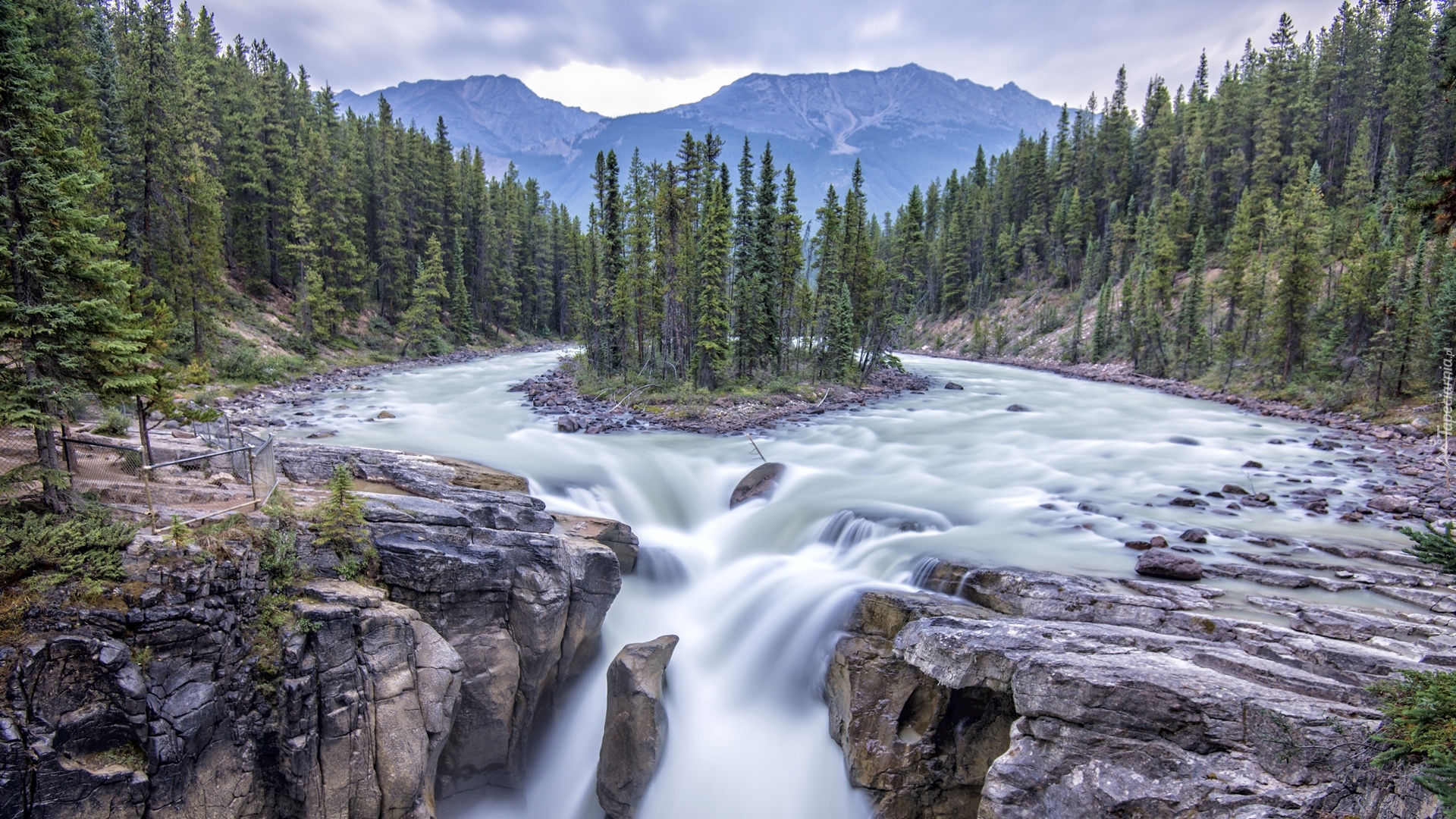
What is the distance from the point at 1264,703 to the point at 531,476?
1678cm

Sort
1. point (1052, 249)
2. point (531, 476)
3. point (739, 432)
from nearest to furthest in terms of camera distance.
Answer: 1. point (531, 476)
2. point (739, 432)
3. point (1052, 249)

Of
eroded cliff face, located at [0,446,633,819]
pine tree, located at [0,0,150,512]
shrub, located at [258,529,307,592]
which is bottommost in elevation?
eroded cliff face, located at [0,446,633,819]

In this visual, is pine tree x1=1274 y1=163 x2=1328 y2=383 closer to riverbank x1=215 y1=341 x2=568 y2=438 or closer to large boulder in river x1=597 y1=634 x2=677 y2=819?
large boulder in river x1=597 y1=634 x2=677 y2=819

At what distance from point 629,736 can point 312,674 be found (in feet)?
17.3

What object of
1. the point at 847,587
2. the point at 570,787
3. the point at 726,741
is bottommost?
the point at 570,787

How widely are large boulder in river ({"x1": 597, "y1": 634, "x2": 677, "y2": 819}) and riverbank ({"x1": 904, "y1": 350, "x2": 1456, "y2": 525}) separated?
58.9 ft

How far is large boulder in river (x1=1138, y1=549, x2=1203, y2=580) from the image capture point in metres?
11.6

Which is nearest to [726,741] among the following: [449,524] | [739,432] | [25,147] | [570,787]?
[570,787]

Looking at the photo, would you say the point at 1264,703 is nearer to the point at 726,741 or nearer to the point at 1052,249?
the point at 726,741

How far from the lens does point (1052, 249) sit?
84875 millimetres

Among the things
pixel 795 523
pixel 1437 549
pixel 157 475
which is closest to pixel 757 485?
pixel 795 523

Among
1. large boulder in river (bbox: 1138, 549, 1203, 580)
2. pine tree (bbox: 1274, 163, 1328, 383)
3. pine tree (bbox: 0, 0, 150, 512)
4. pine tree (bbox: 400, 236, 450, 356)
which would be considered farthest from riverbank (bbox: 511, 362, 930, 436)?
pine tree (bbox: 1274, 163, 1328, 383)

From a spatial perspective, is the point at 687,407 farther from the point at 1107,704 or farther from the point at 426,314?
the point at 426,314

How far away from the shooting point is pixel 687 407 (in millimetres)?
33875
